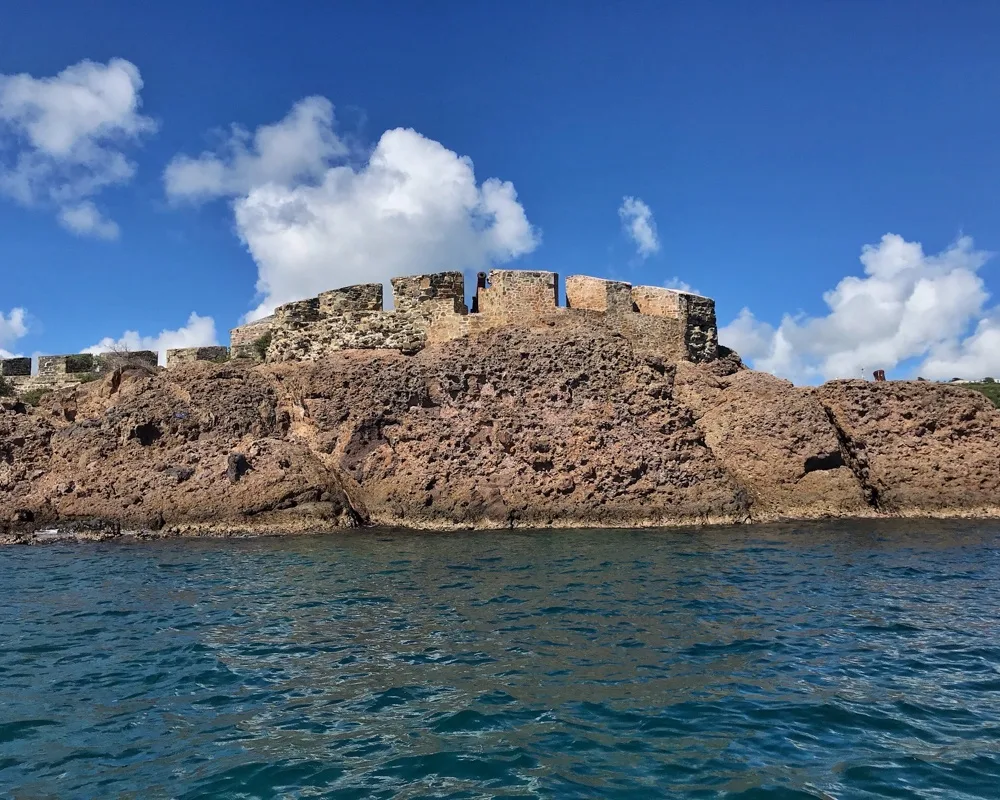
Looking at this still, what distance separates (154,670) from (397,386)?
10.5 metres

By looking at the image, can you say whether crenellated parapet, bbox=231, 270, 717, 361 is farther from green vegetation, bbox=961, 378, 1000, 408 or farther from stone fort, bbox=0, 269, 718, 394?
green vegetation, bbox=961, 378, 1000, 408

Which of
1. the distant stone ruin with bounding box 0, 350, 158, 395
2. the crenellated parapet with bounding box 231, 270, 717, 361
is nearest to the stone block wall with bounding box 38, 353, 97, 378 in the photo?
the distant stone ruin with bounding box 0, 350, 158, 395

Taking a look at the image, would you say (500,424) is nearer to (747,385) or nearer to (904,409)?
(747,385)

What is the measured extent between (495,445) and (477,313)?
368cm

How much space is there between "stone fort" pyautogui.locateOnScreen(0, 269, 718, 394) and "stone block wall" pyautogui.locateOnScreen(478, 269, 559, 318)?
0.08ft

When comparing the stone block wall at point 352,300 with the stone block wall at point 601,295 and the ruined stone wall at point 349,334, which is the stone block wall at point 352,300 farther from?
the stone block wall at point 601,295

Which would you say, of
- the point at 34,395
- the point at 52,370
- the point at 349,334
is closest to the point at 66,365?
the point at 52,370

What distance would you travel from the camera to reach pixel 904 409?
1623 cm

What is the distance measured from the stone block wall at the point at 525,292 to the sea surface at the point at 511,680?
795 centimetres

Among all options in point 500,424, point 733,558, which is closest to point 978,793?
point 733,558

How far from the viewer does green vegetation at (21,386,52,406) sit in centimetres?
1870

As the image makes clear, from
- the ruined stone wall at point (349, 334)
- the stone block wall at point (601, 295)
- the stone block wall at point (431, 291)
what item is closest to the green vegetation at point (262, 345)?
the ruined stone wall at point (349, 334)

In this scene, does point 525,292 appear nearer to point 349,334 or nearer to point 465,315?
point 465,315

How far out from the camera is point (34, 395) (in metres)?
19.0
